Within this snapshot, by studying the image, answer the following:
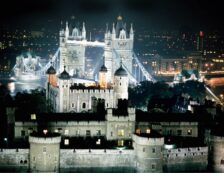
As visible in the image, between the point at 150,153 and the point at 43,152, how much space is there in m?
6.54

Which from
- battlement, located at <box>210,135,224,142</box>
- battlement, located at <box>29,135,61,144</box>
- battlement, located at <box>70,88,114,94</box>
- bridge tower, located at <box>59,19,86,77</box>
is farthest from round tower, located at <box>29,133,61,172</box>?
bridge tower, located at <box>59,19,86,77</box>

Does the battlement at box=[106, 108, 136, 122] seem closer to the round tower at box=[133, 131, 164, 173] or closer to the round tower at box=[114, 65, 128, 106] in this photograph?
the round tower at box=[133, 131, 164, 173]

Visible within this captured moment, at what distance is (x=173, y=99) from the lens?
68.7 m

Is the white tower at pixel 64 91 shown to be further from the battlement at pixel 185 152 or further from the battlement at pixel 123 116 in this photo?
the battlement at pixel 185 152

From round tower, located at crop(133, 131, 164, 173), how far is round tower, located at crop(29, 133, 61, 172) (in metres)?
5.17

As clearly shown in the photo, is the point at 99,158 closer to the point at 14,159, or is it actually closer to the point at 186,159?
the point at 14,159

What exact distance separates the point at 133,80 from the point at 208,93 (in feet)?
34.7

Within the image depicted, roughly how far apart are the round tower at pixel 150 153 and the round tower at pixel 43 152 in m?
5.17

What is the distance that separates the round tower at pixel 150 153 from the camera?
42.2 meters

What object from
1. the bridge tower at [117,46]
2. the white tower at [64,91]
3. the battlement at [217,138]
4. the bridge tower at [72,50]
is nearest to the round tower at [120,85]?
the white tower at [64,91]

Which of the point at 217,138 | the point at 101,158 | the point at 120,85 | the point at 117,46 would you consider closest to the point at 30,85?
the point at 117,46

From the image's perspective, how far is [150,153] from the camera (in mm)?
42375

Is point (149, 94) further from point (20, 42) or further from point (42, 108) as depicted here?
point (20, 42)

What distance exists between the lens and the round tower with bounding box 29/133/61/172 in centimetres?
4169
